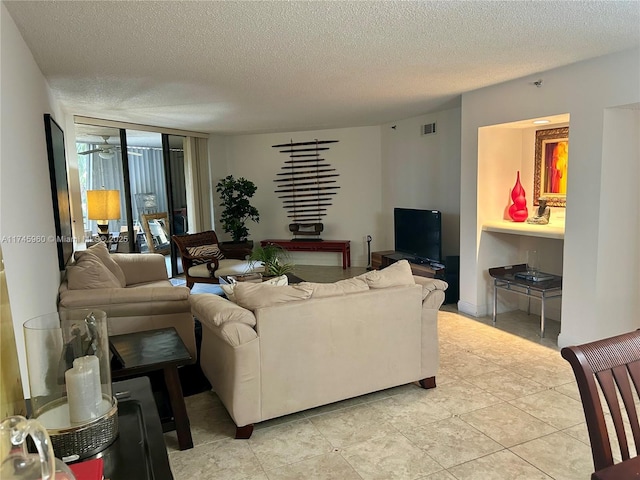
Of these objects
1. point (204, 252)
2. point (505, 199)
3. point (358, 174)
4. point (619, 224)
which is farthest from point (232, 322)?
point (358, 174)

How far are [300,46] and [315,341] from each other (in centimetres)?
191

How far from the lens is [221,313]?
264 centimetres

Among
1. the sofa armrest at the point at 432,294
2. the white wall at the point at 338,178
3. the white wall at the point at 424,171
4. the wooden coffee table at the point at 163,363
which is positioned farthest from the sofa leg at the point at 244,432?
the white wall at the point at 338,178

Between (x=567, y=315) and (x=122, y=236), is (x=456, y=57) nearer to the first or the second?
(x=567, y=315)

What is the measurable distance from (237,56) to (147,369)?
2154 millimetres

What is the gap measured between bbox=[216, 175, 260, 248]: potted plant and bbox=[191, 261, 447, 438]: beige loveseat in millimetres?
4510

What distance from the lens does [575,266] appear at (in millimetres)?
3904

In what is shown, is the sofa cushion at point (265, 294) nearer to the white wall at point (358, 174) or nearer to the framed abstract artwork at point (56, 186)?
the framed abstract artwork at point (56, 186)

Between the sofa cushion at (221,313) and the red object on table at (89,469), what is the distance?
1.45 metres

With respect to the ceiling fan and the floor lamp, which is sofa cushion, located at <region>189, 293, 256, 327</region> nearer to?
Result: the floor lamp

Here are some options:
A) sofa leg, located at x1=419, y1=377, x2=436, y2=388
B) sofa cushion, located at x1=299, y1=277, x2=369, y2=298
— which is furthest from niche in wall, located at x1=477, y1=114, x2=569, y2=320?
sofa cushion, located at x1=299, y1=277, x2=369, y2=298

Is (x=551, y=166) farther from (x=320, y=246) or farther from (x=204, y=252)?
(x=204, y=252)

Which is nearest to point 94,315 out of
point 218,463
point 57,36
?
point 218,463

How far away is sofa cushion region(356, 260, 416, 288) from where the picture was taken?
312 cm
